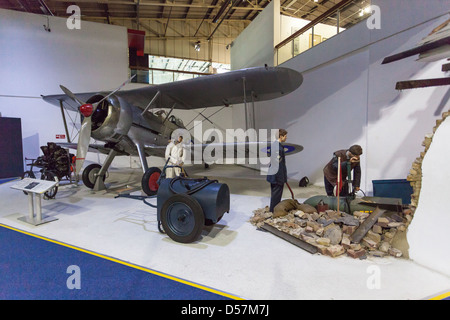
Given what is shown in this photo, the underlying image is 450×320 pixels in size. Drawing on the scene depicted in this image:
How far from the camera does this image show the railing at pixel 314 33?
→ 5.45 metres

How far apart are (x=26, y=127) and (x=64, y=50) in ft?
12.6

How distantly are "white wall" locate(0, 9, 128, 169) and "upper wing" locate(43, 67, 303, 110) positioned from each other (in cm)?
355

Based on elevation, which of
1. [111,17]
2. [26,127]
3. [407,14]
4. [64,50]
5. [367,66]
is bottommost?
[26,127]

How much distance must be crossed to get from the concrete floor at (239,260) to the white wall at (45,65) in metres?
6.95

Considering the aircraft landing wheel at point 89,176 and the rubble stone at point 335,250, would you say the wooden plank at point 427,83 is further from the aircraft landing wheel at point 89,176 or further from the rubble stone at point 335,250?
the aircraft landing wheel at point 89,176

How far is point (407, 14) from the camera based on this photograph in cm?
414

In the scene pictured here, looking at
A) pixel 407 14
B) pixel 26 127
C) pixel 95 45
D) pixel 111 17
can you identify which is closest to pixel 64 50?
pixel 95 45

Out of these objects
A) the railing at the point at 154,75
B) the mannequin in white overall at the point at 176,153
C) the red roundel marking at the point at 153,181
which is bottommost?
the red roundel marking at the point at 153,181

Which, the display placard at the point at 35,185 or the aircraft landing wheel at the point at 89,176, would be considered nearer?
the display placard at the point at 35,185

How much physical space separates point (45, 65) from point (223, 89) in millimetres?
9088

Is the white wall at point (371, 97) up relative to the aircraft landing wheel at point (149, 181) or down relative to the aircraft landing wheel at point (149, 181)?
up

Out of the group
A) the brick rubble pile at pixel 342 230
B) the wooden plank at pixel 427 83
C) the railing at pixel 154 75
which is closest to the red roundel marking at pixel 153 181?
the brick rubble pile at pixel 342 230

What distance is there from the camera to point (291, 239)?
9.32 ft
